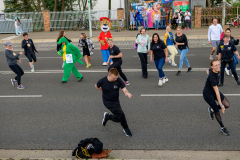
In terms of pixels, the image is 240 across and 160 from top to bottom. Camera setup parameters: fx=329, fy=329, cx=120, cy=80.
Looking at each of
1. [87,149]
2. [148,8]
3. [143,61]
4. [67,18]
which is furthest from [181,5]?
[87,149]

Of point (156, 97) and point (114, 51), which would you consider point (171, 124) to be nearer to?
point (156, 97)

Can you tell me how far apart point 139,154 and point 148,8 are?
23.1 meters

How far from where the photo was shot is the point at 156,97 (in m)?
9.73

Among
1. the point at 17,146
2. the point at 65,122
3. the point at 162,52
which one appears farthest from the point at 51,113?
the point at 162,52

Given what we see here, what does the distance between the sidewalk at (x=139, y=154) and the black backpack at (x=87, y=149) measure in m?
0.21

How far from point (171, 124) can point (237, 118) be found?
1.62 meters

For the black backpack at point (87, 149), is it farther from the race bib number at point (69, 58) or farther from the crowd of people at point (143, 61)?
the race bib number at point (69, 58)

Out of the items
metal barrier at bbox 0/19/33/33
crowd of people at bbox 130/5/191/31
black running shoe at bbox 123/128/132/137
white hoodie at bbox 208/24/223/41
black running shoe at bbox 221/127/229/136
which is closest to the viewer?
black running shoe at bbox 221/127/229/136

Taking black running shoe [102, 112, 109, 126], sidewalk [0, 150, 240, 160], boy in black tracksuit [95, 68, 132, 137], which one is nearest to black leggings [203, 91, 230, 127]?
sidewalk [0, 150, 240, 160]

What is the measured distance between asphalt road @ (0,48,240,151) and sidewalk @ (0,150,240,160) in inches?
8.5

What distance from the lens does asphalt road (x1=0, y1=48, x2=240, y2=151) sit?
22.3 ft

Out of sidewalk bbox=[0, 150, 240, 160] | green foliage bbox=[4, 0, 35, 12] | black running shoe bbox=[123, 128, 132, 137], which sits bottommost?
sidewalk bbox=[0, 150, 240, 160]

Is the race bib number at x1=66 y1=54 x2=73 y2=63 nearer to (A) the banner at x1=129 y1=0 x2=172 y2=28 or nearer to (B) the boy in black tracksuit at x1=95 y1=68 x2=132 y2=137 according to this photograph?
(B) the boy in black tracksuit at x1=95 y1=68 x2=132 y2=137

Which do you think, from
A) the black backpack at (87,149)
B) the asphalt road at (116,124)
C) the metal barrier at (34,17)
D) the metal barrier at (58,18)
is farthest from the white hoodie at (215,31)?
the metal barrier at (34,17)
